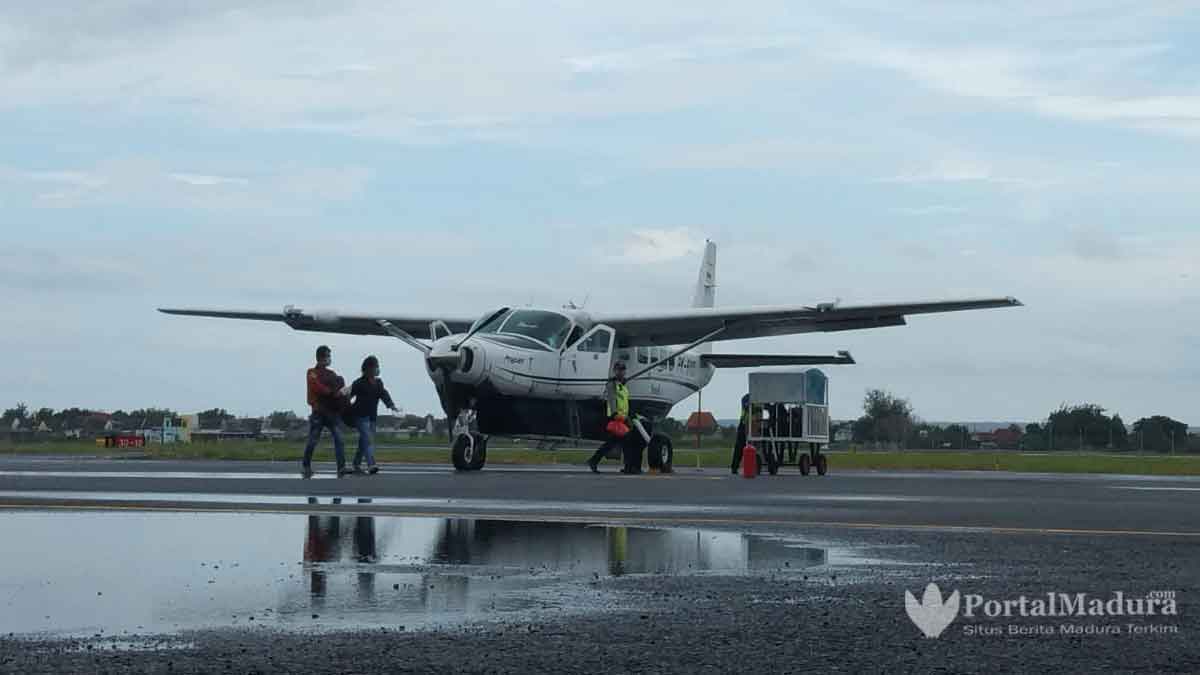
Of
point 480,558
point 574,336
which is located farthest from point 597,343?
point 480,558

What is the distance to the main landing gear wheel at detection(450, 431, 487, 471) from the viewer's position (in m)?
26.0

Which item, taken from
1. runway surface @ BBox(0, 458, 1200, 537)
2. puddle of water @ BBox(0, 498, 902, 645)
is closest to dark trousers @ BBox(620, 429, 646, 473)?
runway surface @ BBox(0, 458, 1200, 537)

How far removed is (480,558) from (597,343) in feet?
68.0

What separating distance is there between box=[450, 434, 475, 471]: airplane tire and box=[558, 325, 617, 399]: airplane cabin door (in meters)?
2.84

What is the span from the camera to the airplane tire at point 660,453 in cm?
2923

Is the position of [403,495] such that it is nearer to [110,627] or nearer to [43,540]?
[43,540]

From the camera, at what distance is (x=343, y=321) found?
115 ft

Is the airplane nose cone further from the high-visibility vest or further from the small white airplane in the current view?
the high-visibility vest

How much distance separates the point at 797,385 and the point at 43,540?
21.8 metres

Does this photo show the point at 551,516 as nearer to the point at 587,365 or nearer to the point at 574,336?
the point at 574,336

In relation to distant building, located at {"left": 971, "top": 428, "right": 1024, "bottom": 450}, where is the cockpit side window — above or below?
above

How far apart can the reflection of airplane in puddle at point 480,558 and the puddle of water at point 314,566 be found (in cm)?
1

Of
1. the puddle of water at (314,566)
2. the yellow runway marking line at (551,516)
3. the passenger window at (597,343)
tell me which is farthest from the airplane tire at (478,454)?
the puddle of water at (314,566)

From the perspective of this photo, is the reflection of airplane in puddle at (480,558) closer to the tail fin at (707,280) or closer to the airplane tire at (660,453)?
the airplane tire at (660,453)
